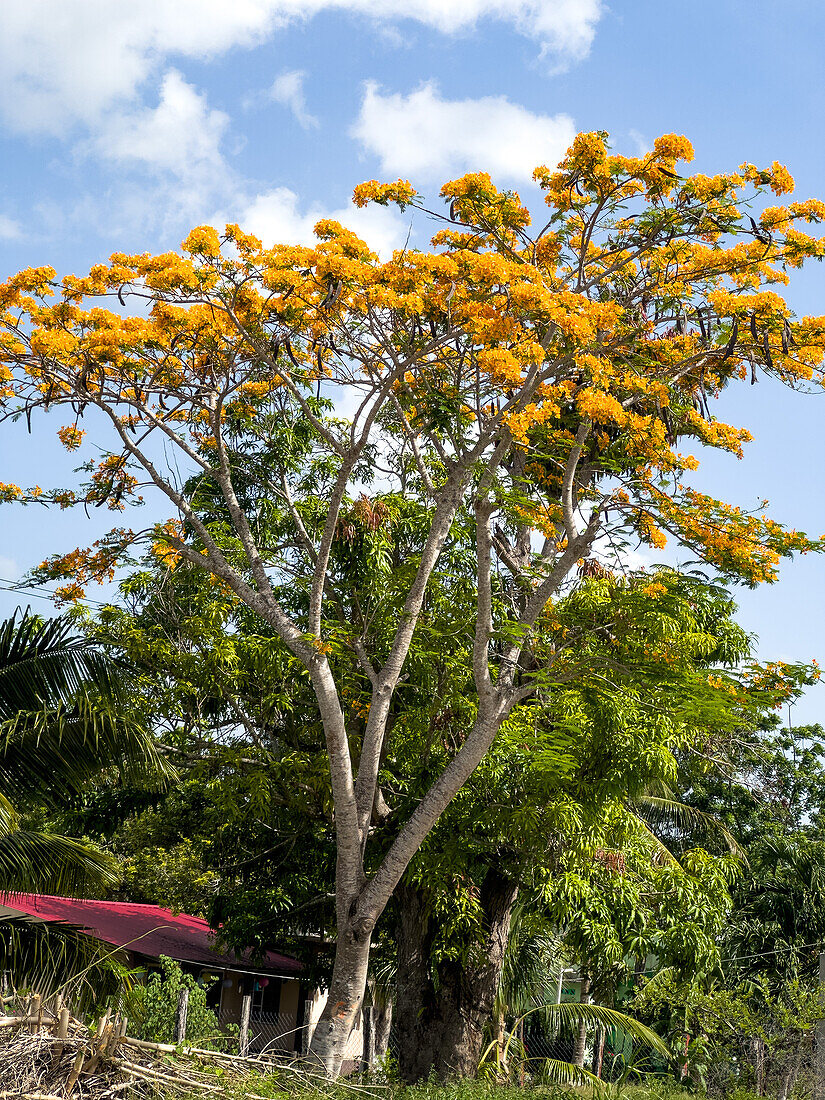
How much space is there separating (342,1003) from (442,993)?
8.86ft

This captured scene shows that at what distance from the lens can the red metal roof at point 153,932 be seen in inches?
609

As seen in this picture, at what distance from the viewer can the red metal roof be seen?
15461mm

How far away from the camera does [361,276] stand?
29.9ft

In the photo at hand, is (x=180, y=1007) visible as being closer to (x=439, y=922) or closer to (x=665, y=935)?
(x=439, y=922)

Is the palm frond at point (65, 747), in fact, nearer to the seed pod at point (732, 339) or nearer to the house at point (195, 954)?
the house at point (195, 954)

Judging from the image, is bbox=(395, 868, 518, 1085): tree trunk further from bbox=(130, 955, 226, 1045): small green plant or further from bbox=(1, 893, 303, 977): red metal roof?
bbox=(1, 893, 303, 977): red metal roof

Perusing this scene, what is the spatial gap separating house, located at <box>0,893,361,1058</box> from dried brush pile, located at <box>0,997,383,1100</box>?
7348 mm

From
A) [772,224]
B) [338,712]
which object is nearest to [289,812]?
[338,712]

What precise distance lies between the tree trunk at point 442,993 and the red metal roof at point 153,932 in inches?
145

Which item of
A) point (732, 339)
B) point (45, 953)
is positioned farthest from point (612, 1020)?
point (732, 339)

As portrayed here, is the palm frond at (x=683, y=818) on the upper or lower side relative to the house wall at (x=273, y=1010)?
upper

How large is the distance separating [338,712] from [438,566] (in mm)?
3085

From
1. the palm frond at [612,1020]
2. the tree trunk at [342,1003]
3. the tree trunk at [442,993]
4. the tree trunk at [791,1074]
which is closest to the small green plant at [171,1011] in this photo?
the tree trunk at [342,1003]

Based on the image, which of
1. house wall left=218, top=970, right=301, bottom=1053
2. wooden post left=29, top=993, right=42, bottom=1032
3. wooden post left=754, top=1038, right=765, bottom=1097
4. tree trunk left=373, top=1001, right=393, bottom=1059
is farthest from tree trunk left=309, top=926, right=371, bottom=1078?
tree trunk left=373, top=1001, right=393, bottom=1059
